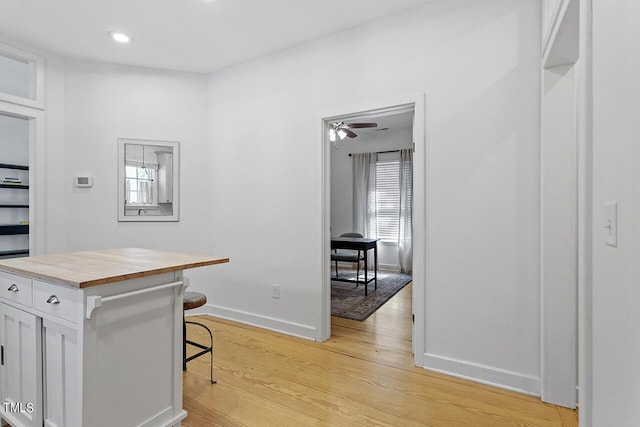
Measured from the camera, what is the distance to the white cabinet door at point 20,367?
1526 mm

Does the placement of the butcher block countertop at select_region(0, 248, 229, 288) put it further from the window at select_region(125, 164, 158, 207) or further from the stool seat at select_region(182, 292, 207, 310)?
the window at select_region(125, 164, 158, 207)

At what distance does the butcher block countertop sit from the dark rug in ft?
7.52

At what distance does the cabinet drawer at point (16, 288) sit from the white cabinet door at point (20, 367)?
0.19 ft

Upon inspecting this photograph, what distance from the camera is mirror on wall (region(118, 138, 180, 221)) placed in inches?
137

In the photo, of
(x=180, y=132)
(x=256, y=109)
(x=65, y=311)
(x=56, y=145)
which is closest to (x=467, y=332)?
(x=65, y=311)

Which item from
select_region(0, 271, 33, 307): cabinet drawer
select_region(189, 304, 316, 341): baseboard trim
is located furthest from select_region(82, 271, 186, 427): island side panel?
select_region(189, 304, 316, 341): baseboard trim

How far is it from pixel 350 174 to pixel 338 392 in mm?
5132

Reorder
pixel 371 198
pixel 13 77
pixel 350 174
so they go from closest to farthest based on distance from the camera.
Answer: pixel 13 77
pixel 371 198
pixel 350 174

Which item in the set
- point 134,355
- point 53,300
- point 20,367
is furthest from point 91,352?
point 20,367

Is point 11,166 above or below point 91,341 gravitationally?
above

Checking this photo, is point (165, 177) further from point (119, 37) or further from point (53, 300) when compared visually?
point (53, 300)

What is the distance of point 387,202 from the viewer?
642 centimetres

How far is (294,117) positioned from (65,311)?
232cm

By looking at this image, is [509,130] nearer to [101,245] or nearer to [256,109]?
[256,109]
